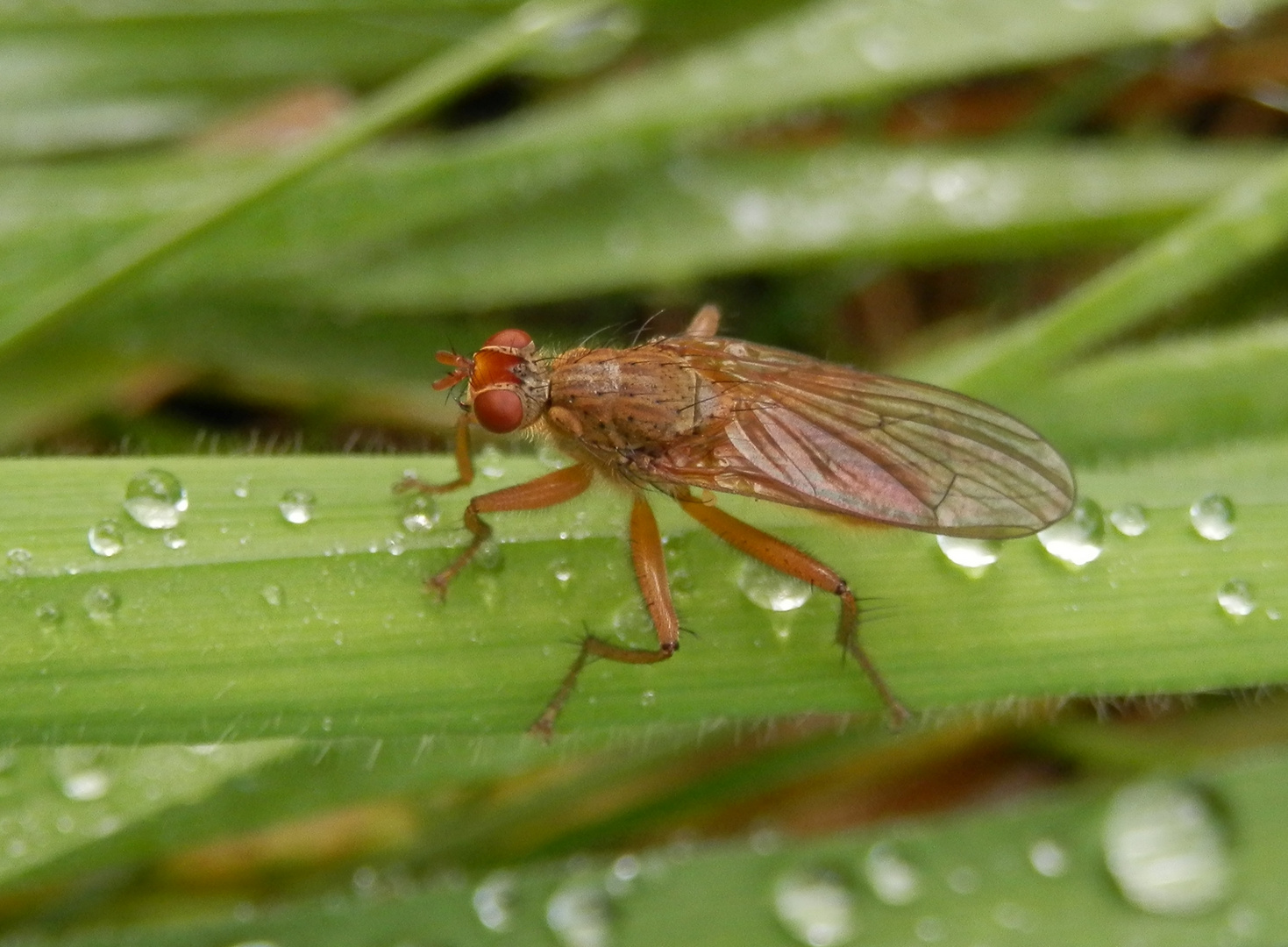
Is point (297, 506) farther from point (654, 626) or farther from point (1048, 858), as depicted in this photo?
point (1048, 858)

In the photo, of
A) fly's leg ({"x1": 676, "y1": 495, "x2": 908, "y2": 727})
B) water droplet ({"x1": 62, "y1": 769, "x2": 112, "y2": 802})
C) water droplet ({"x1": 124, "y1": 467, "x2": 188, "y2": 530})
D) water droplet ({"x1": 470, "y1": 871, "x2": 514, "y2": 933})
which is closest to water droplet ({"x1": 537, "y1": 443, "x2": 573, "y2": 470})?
fly's leg ({"x1": 676, "y1": 495, "x2": 908, "y2": 727})

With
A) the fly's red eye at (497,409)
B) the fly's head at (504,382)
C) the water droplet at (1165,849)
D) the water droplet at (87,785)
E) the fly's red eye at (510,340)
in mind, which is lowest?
the water droplet at (1165,849)

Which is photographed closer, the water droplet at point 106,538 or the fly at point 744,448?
the water droplet at point 106,538

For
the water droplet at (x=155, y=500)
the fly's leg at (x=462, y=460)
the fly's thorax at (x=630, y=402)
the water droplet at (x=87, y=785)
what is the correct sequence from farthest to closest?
the fly's thorax at (x=630, y=402), the fly's leg at (x=462, y=460), the water droplet at (x=87, y=785), the water droplet at (x=155, y=500)

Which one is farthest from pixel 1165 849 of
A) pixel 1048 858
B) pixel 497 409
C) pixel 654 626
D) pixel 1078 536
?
pixel 497 409

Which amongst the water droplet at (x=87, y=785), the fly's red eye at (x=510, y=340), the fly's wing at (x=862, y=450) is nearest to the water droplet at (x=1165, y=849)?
the fly's wing at (x=862, y=450)

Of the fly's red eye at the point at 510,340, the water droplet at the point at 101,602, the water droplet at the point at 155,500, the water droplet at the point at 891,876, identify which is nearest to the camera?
the water droplet at the point at 101,602

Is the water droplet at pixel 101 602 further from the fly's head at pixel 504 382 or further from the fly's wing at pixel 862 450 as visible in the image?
the fly's wing at pixel 862 450

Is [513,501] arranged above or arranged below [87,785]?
above
